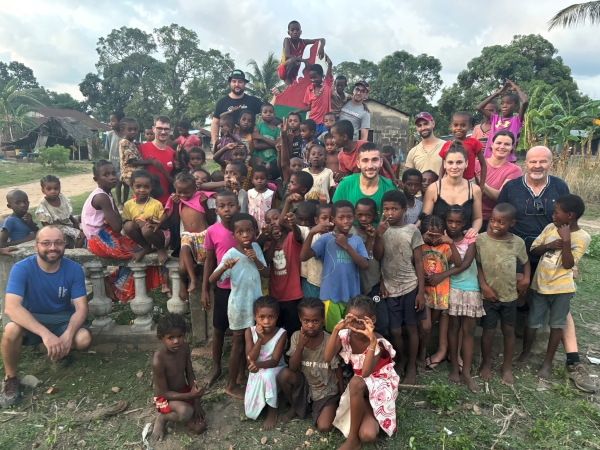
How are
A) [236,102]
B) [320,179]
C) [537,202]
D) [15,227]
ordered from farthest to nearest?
[236,102], [15,227], [320,179], [537,202]

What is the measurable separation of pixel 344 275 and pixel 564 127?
13.7 m

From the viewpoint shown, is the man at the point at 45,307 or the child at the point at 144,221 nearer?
the man at the point at 45,307

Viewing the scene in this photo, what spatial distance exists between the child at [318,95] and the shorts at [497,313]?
4.43m

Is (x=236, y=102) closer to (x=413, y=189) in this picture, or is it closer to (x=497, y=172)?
(x=413, y=189)

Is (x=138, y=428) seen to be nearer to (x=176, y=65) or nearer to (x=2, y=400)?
(x=2, y=400)

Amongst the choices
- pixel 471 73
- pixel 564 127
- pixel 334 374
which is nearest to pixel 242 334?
pixel 334 374

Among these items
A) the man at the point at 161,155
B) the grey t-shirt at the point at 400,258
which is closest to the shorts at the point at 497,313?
the grey t-shirt at the point at 400,258

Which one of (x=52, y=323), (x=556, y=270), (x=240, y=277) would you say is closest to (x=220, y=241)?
(x=240, y=277)

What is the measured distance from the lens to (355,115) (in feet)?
23.1

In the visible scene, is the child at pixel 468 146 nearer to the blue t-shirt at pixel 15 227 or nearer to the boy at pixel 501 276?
the boy at pixel 501 276

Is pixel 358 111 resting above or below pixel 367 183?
above

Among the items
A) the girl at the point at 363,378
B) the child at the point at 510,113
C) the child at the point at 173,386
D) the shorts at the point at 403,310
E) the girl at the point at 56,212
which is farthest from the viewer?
the child at the point at 510,113

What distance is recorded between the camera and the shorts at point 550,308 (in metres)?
3.46

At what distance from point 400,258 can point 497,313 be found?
3.50 feet
